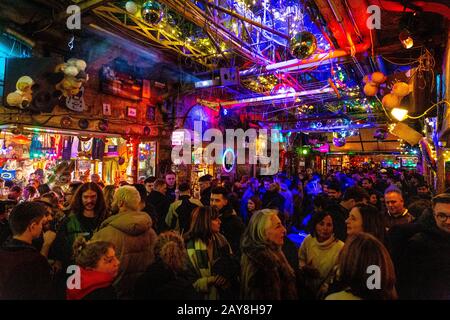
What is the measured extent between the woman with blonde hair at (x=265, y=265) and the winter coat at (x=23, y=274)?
5.13 feet

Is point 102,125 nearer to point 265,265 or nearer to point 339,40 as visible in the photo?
point 339,40

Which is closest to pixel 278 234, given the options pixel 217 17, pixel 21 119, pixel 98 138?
pixel 217 17

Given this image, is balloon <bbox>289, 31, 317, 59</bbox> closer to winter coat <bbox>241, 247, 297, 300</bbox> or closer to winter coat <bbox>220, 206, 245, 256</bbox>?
winter coat <bbox>220, 206, 245, 256</bbox>

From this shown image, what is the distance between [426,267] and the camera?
98.0 inches

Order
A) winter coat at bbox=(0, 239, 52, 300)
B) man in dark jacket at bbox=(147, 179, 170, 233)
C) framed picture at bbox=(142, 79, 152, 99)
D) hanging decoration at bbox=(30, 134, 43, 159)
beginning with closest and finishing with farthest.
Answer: winter coat at bbox=(0, 239, 52, 300) < man in dark jacket at bbox=(147, 179, 170, 233) < hanging decoration at bbox=(30, 134, 43, 159) < framed picture at bbox=(142, 79, 152, 99)

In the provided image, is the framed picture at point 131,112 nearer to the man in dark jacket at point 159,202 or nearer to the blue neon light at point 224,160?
the man in dark jacket at point 159,202

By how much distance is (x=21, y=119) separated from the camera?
6176 mm

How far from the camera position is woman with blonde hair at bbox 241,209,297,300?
7.30 feet

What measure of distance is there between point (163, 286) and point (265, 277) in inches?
30.7

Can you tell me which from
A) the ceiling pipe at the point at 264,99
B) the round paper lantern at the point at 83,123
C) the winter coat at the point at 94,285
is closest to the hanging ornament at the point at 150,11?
the round paper lantern at the point at 83,123

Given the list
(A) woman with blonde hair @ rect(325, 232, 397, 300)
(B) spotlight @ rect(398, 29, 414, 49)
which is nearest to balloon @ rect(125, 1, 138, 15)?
(B) spotlight @ rect(398, 29, 414, 49)

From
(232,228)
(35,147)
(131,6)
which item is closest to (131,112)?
(35,147)

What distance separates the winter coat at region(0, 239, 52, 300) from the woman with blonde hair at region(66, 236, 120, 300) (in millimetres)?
246

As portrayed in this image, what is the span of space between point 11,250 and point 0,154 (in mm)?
6631
